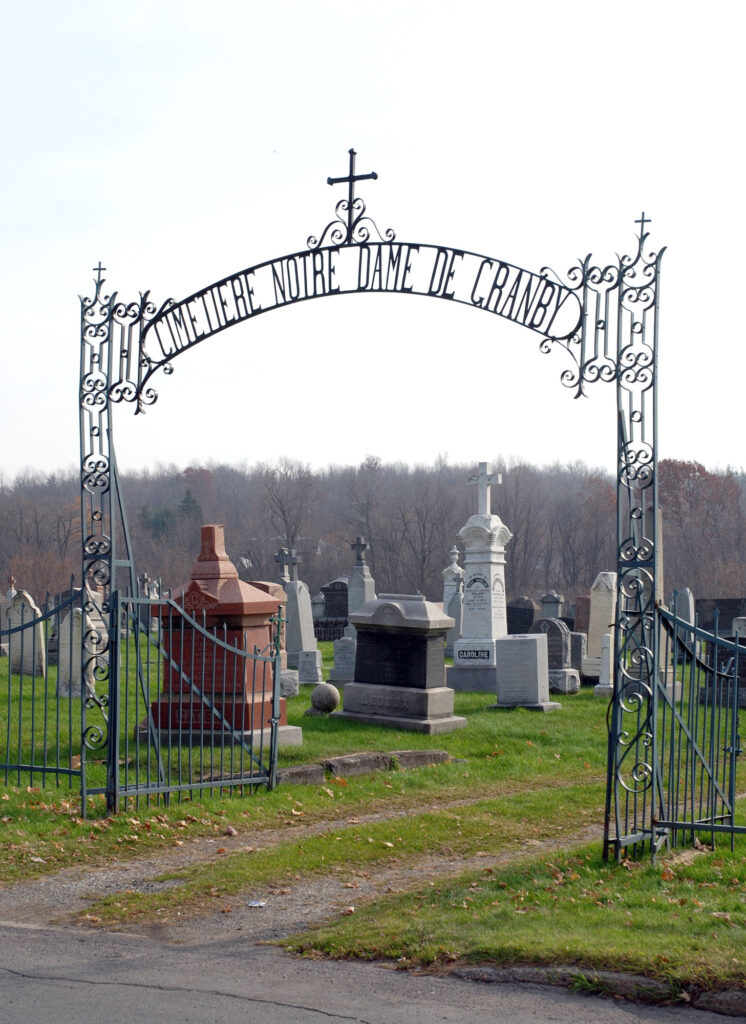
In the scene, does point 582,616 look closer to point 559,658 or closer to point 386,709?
point 559,658

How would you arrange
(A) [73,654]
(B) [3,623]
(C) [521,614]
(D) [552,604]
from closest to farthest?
(A) [73,654], (B) [3,623], (D) [552,604], (C) [521,614]

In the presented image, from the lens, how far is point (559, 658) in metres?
18.3

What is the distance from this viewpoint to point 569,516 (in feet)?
228

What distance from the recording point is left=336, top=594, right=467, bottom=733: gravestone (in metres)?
13.4

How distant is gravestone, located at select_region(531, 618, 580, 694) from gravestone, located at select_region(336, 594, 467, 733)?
4086 millimetres

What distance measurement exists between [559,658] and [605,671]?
118 cm

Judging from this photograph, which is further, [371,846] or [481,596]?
[481,596]

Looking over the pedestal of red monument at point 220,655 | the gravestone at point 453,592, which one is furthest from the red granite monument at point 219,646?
the gravestone at point 453,592

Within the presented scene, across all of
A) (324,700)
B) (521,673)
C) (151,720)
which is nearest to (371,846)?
(151,720)

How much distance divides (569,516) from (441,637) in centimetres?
5674

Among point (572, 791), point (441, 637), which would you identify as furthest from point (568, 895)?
point (441, 637)

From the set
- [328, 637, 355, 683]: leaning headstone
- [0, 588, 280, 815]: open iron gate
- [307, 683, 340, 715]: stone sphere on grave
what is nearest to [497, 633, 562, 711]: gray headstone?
[307, 683, 340, 715]: stone sphere on grave

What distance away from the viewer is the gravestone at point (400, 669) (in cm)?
1344

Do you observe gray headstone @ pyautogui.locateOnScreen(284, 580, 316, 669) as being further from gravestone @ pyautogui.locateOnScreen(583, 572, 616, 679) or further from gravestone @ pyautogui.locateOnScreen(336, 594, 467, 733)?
gravestone @ pyautogui.locateOnScreen(583, 572, 616, 679)
